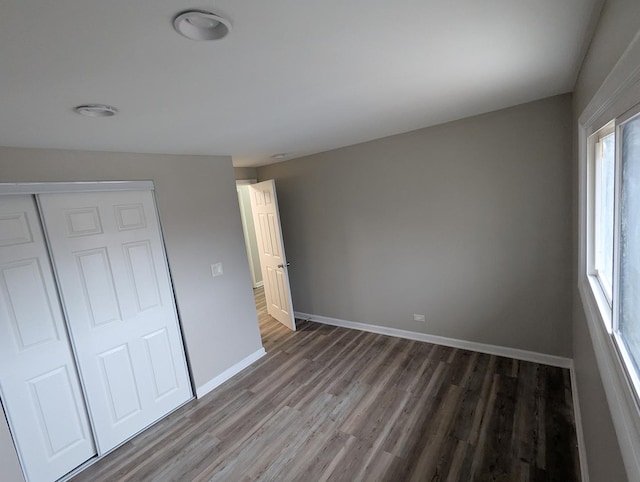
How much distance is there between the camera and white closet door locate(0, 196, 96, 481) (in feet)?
6.28

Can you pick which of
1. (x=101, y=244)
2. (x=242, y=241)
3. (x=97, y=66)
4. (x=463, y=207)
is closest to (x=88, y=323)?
(x=101, y=244)

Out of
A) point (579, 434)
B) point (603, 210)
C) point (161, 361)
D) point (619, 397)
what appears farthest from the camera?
point (161, 361)

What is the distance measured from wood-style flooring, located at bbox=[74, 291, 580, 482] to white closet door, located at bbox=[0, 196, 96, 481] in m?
0.32

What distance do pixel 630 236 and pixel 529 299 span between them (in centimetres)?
199

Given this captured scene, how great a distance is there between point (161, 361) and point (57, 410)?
0.72m

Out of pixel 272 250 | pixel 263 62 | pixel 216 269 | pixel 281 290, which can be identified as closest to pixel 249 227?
pixel 272 250

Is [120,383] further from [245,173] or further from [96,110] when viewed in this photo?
[245,173]

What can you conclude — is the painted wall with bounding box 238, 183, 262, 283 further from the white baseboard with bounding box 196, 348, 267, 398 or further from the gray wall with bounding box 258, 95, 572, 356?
the white baseboard with bounding box 196, 348, 267, 398

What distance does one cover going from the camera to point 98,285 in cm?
231

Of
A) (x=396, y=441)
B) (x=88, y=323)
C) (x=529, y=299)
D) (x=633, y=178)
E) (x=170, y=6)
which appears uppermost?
(x=170, y=6)

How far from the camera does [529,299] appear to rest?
2.71 metres

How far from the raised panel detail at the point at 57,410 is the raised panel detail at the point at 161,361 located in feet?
1.78

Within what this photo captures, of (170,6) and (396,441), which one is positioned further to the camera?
(396,441)

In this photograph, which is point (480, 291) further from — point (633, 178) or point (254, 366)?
point (254, 366)
